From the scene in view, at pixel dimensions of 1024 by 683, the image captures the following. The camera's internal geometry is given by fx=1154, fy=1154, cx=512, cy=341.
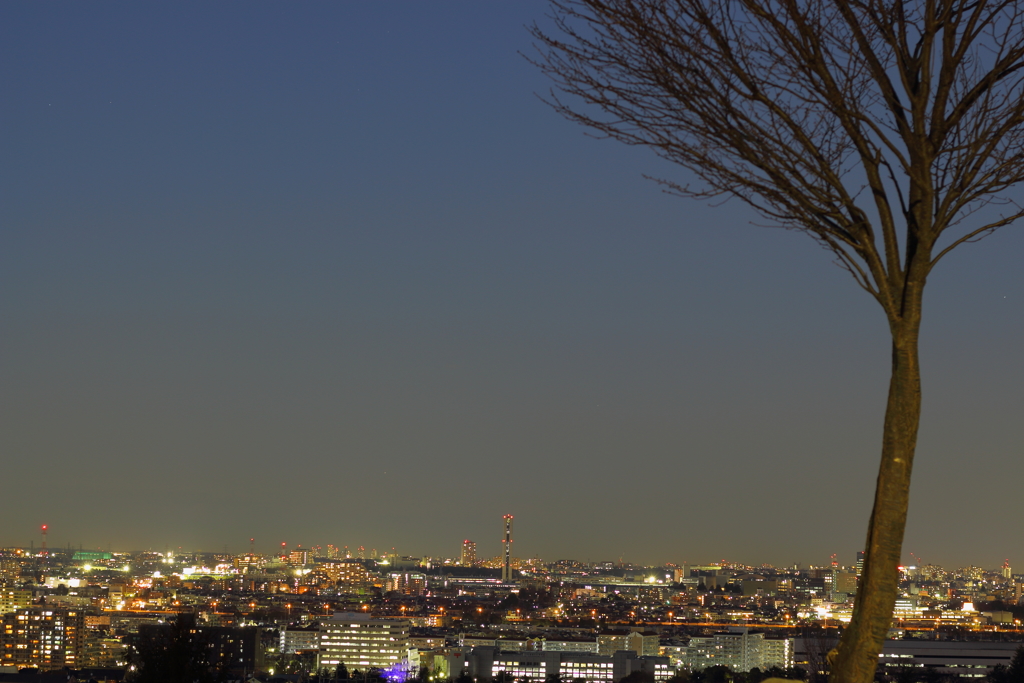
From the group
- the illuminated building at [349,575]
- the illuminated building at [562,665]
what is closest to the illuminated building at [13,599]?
the illuminated building at [562,665]

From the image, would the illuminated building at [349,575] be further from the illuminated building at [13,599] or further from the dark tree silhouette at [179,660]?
the dark tree silhouette at [179,660]

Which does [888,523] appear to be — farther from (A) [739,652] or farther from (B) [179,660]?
(A) [739,652]

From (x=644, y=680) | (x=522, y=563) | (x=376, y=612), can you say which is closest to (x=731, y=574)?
(x=522, y=563)

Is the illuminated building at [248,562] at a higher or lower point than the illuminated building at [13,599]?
higher

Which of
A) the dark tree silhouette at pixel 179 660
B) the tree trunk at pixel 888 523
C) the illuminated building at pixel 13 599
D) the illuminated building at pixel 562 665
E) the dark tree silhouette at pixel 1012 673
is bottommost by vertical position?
the illuminated building at pixel 562 665

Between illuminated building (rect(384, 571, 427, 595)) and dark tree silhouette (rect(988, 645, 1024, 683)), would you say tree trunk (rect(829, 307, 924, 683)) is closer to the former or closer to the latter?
dark tree silhouette (rect(988, 645, 1024, 683))

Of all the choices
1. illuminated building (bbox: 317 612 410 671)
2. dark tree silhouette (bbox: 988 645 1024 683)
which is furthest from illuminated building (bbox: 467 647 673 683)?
dark tree silhouette (bbox: 988 645 1024 683)

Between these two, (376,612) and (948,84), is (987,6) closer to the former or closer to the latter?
(948,84)

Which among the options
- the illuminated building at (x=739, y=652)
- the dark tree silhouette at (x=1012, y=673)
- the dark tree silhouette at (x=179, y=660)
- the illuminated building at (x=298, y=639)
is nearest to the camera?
the dark tree silhouette at (x=179, y=660)
